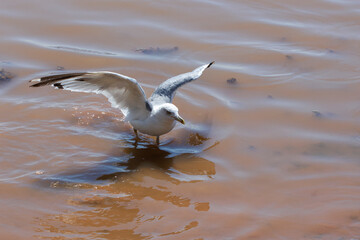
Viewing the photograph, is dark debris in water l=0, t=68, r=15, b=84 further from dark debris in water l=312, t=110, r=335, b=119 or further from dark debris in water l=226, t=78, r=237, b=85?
dark debris in water l=312, t=110, r=335, b=119

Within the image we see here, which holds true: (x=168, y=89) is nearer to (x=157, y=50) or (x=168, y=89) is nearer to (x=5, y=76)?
(x=157, y=50)

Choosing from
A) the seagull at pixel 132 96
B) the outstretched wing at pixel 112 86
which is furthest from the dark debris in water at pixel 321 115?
the outstretched wing at pixel 112 86

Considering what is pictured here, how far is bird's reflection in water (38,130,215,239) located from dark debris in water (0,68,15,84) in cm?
208

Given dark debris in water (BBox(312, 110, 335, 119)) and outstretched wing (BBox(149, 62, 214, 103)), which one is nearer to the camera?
outstretched wing (BBox(149, 62, 214, 103))

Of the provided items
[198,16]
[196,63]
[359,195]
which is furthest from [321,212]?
[198,16]

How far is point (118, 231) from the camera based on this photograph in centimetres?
496

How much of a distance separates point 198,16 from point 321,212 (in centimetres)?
535

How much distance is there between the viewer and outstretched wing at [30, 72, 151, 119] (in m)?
5.80

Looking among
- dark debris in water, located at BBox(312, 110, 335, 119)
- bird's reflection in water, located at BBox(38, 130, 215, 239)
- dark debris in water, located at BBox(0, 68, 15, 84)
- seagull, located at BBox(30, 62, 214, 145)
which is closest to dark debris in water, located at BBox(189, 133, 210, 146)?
bird's reflection in water, located at BBox(38, 130, 215, 239)

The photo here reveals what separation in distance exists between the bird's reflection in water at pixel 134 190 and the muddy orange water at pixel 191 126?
0.7 inches

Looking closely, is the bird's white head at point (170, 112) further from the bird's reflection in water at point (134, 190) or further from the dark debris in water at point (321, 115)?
the dark debris in water at point (321, 115)

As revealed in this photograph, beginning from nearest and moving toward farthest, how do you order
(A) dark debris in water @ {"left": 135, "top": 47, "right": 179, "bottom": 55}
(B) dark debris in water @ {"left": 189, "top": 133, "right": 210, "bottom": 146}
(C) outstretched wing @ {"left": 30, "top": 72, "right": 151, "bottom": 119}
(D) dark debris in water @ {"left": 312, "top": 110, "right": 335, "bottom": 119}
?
(C) outstretched wing @ {"left": 30, "top": 72, "right": 151, "bottom": 119}, (B) dark debris in water @ {"left": 189, "top": 133, "right": 210, "bottom": 146}, (D) dark debris in water @ {"left": 312, "top": 110, "right": 335, "bottom": 119}, (A) dark debris in water @ {"left": 135, "top": 47, "right": 179, "bottom": 55}

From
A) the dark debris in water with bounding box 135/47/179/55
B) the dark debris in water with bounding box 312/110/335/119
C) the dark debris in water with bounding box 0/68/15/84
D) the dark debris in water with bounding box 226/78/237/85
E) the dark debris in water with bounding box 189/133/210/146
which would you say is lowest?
the dark debris in water with bounding box 189/133/210/146

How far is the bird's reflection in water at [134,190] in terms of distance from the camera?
5.00 m
